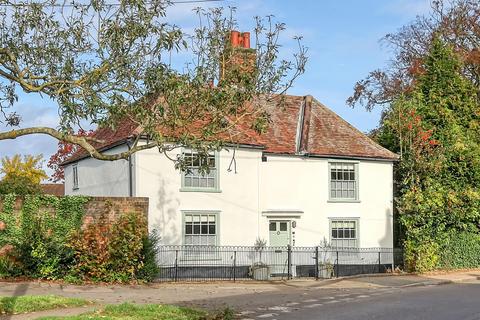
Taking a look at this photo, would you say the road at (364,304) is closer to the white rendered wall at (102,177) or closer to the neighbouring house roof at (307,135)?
the neighbouring house roof at (307,135)

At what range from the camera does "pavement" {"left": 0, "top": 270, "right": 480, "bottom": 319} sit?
16.4m

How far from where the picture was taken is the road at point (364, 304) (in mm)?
14609

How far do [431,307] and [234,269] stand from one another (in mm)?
10051

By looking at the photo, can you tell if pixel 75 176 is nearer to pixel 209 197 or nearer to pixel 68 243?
pixel 209 197

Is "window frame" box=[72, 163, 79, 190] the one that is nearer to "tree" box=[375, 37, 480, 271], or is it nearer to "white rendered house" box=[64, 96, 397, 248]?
"white rendered house" box=[64, 96, 397, 248]

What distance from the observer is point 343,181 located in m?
30.0

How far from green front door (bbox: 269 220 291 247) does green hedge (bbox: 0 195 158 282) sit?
8.06m

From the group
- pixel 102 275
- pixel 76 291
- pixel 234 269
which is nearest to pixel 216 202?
pixel 234 269

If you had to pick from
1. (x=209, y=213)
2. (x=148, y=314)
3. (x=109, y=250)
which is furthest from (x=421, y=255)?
(x=148, y=314)

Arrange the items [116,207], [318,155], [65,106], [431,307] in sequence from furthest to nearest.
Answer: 1. [318,155]
2. [116,207]
3. [431,307]
4. [65,106]

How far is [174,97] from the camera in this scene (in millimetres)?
13422

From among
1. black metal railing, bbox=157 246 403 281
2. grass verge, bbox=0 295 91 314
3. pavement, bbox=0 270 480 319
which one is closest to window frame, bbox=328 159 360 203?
black metal railing, bbox=157 246 403 281

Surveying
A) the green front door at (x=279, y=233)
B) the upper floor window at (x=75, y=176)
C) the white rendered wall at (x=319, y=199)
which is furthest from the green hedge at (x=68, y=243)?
the upper floor window at (x=75, y=176)

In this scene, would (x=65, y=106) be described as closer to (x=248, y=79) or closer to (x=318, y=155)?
(x=248, y=79)
